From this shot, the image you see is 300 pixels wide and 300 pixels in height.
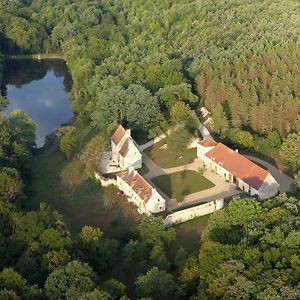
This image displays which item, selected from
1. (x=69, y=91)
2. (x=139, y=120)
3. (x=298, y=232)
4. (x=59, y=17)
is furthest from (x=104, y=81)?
(x=59, y=17)

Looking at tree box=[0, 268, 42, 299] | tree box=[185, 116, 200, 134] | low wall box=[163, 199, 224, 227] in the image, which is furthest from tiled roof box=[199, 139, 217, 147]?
tree box=[0, 268, 42, 299]

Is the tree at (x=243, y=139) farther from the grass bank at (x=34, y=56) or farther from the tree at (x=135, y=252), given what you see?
the grass bank at (x=34, y=56)

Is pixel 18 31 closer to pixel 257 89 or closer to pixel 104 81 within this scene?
pixel 104 81

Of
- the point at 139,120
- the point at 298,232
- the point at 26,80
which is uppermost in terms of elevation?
the point at 298,232

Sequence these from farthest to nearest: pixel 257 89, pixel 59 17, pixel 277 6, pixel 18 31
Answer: pixel 59 17
pixel 18 31
pixel 277 6
pixel 257 89

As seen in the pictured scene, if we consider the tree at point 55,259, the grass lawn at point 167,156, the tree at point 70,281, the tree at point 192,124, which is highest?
the tree at point 70,281

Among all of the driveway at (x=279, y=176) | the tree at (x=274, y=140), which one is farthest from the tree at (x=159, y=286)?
the tree at (x=274, y=140)
